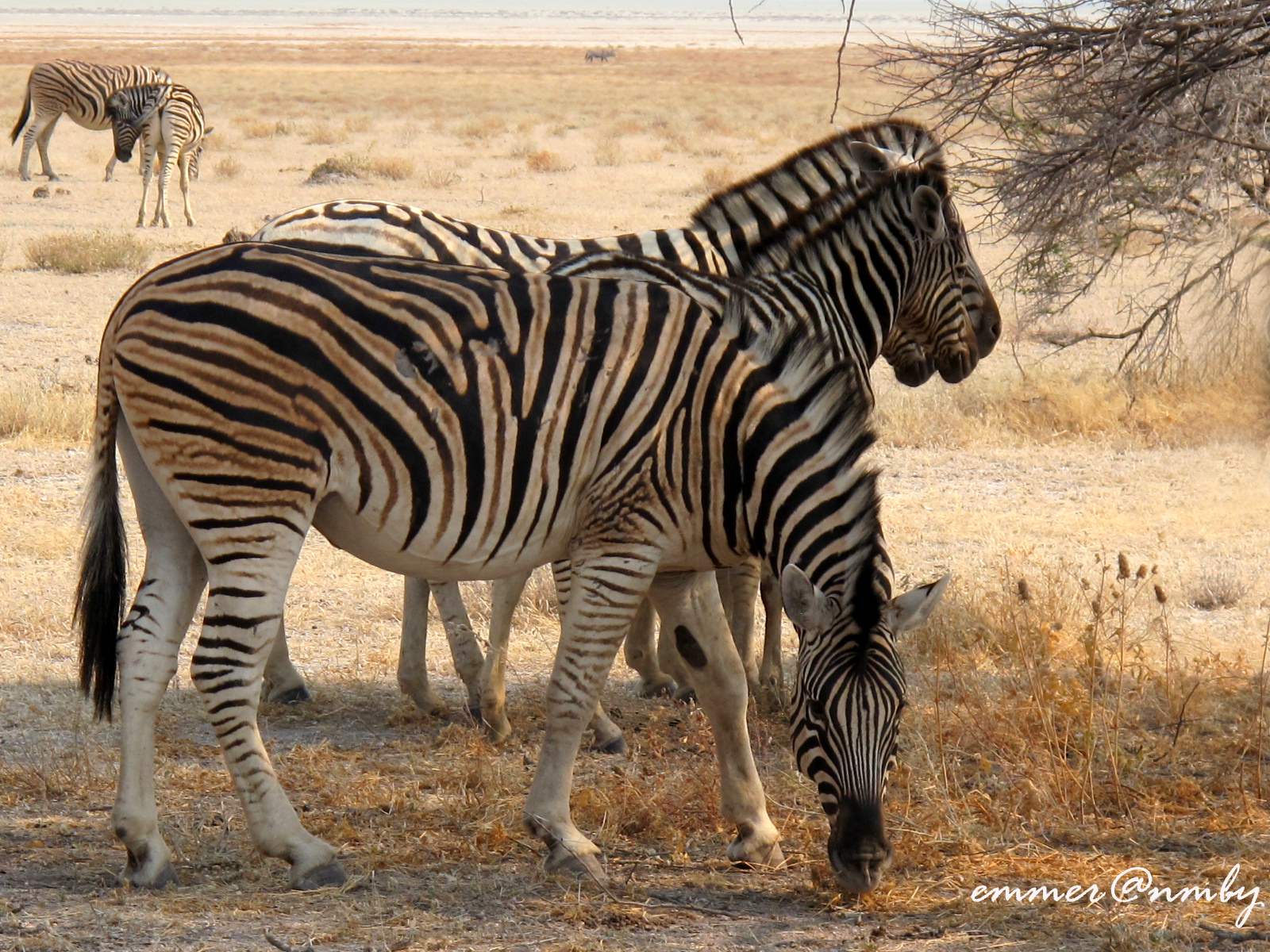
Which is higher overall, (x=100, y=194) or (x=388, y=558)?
(x=100, y=194)

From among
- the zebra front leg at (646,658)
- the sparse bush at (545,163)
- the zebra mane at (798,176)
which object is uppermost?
the sparse bush at (545,163)

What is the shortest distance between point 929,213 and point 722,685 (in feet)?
8.50

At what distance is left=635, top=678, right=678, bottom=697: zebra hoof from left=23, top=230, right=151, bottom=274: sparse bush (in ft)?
35.9

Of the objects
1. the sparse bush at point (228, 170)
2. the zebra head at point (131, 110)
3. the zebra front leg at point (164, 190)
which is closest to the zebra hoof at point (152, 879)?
the zebra front leg at point (164, 190)

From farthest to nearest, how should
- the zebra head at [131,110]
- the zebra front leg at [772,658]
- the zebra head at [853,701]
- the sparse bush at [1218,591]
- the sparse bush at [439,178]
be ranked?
the sparse bush at [439,178], the zebra head at [131,110], the sparse bush at [1218,591], the zebra front leg at [772,658], the zebra head at [853,701]

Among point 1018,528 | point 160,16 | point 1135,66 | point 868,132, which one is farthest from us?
point 160,16

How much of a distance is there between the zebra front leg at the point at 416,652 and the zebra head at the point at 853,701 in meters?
2.27

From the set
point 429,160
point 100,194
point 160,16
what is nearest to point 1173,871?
point 100,194

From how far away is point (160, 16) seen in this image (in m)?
196

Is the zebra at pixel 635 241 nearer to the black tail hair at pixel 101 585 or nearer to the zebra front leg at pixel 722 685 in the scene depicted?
the zebra front leg at pixel 722 685

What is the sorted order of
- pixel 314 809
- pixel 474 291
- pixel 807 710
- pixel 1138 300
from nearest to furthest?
pixel 807 710
pixel 474 291
pixel 314 809
pixel 1138 300

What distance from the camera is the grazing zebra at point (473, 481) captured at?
400cm

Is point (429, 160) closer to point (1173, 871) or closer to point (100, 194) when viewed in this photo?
point (100, 194)

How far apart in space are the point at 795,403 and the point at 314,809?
219 cm
